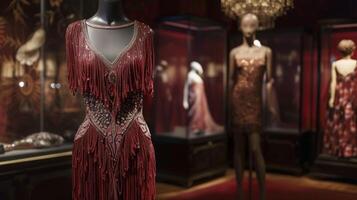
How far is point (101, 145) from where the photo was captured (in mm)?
2156

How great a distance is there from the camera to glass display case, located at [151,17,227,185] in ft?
18.2

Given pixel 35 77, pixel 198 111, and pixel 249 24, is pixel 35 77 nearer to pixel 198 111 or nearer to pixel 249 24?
pixel 249 24

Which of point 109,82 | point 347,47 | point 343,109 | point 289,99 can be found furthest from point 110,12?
point 289,99

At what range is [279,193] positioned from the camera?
5070 millimetres

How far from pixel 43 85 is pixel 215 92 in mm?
3050

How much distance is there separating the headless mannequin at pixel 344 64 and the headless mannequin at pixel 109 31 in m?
3.66

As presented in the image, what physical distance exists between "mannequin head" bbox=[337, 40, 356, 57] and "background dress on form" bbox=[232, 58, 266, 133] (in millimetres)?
1862

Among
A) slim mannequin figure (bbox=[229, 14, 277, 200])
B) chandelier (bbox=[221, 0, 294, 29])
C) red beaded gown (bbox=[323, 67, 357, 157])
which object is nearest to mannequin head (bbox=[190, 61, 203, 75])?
chandelier (bbox=[221, 0, 294, 29])

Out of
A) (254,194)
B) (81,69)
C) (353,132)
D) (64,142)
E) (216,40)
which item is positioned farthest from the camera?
(216,40)

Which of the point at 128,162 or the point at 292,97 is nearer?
the point at 128,162

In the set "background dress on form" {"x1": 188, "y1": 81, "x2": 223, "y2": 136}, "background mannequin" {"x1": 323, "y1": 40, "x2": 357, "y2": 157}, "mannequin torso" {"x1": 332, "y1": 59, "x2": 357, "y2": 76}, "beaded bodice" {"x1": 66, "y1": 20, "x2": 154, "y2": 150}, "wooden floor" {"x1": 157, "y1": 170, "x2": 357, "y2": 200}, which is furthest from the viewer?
"background dress on form" {"x1": 188, "y1": 81, "x2": 223, "y2": 136}

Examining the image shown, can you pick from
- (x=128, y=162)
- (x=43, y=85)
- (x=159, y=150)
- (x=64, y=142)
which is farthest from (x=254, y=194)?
(x=128, y=162)

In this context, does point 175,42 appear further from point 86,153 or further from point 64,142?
point 86,153

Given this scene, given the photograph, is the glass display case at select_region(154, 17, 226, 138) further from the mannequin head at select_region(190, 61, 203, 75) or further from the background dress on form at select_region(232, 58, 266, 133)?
the background dress on form at select_region(232, 58, 266, 133)
